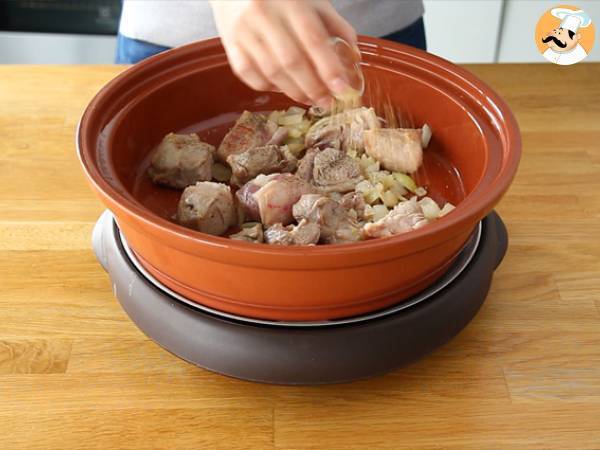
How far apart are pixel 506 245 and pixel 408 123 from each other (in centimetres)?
29

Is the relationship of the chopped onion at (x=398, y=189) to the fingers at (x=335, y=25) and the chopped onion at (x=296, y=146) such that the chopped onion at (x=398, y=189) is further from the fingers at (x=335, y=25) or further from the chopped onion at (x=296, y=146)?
the fingers at (x=335, y=25)

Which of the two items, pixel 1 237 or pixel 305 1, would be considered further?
pixel 1 237

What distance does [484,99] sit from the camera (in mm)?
1146

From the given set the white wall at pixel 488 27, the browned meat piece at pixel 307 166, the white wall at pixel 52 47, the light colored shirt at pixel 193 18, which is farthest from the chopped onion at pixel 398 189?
the white wall at pixel 52 47

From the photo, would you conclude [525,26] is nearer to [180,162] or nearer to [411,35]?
[411,35]

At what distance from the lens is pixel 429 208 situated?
1.12m

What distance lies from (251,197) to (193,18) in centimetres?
55

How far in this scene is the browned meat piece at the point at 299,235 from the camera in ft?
3.34

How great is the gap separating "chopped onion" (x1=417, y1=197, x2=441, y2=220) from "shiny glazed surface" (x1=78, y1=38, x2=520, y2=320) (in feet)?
0.16

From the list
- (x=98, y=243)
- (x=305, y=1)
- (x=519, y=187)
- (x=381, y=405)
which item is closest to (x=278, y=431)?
(x=381, y=405)

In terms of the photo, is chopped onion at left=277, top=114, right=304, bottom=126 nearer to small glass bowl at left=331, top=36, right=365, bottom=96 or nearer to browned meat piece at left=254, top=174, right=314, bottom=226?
browned meat piece at left=254, top=174, right=314, bottom=226

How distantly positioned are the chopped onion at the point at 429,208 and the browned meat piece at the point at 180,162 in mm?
321

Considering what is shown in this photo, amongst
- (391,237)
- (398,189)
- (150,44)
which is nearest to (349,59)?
(391,237)

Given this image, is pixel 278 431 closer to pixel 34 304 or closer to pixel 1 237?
pixel 34 304
